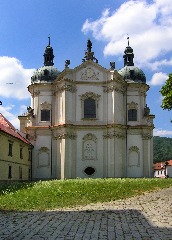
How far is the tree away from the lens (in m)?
27.6

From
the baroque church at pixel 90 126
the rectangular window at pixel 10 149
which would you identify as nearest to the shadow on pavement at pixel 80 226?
the rectangular window at pixel 10 149

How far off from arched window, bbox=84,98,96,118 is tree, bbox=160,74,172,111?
2099 centimetres

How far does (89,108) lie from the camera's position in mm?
48812

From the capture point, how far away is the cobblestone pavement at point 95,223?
464 inches

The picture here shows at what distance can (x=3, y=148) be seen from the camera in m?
37.1

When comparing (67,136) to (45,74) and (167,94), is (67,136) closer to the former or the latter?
(45,74)

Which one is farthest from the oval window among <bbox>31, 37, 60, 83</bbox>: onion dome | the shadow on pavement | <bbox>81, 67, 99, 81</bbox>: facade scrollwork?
the shadow on pavement

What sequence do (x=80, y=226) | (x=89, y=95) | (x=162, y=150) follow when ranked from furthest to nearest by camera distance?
(x=162, y=150) < (x=89, y=95) < (x=80, y=226)

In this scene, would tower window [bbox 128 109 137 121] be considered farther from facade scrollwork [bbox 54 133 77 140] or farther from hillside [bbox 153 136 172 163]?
hillside [bbox 153 136 172 163]

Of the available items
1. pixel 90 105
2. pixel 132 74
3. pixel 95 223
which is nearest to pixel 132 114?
pixel 90 105

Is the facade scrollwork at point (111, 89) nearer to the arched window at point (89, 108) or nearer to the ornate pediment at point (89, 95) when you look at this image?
the ornate pediment at point (89, 95)

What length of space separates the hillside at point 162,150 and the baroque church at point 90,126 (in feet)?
279

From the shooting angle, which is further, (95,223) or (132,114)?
(132,114)

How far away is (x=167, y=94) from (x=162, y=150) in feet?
375
